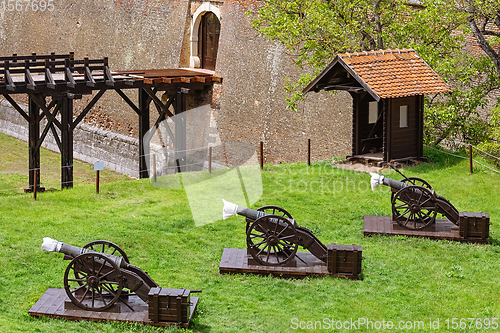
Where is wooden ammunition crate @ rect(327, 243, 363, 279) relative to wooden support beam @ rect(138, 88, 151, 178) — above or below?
below

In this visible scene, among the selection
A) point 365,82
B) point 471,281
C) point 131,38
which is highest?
point 131,38

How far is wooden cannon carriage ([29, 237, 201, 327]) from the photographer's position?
23.4 feet

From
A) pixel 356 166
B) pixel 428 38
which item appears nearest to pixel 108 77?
pixel 356 166

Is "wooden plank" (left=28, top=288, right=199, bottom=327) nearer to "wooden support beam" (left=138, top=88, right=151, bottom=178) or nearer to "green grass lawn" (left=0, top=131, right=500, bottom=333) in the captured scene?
"green grass lawn" (left=0, top=131, right=500, bottom=333)

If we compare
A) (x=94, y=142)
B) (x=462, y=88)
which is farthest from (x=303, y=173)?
(x=94, y=142)

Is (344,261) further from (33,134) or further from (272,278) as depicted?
(33,134)

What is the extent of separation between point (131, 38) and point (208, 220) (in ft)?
46.3

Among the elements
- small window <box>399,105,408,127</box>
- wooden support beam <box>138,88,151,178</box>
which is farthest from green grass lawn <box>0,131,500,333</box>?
wooden support beam <box>138,88,151,178</box>

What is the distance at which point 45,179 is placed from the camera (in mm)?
18719

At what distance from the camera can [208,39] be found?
21.0 m

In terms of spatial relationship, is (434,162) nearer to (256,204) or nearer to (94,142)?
(256,204)

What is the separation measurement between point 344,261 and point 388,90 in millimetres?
5459

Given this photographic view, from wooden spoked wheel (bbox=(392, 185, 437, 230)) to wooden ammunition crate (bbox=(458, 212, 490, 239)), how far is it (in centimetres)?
46

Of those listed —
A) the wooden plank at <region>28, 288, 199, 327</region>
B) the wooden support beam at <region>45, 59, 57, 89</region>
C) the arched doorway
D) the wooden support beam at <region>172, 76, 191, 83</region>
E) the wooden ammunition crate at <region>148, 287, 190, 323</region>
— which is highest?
the arched doorway
